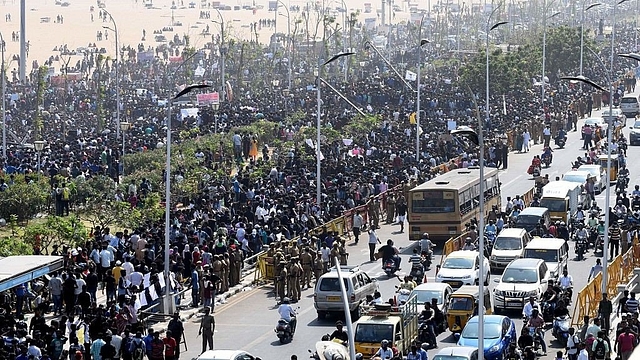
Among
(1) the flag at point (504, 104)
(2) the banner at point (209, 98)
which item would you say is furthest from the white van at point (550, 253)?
(1) the flag at point (504, 104)

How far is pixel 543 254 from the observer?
129 feet

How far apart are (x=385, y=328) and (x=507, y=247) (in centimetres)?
1139

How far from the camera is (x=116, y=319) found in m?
31.3

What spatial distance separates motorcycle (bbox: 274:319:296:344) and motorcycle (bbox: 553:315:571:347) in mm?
5968

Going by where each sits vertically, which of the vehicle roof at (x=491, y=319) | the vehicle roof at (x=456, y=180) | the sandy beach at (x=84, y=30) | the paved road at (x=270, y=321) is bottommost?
the paved road at (x=270, y=321)

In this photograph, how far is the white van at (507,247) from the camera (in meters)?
40.8

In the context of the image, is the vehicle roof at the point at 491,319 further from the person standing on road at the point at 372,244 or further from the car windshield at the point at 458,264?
the person standing on road at the point at 372,244

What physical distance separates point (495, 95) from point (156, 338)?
5162cm

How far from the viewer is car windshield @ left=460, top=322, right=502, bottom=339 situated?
31000 millimetres

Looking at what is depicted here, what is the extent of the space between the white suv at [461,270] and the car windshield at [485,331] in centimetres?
571

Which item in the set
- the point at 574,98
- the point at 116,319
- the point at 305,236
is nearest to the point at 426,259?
the point at 305,236

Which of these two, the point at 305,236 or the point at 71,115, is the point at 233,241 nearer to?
the point at 305,236

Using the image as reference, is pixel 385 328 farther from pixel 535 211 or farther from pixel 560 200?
pixel 560 200

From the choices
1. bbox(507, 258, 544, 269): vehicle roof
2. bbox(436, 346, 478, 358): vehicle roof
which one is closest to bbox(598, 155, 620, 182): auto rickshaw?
bbox(507, 258, 544, 269): vehicle roof
